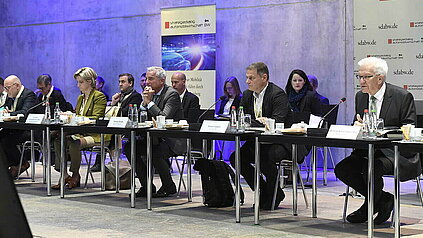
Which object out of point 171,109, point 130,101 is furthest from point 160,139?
point 130,101

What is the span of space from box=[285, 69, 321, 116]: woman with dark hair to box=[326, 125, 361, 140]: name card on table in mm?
2998

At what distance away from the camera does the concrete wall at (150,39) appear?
28.6ft

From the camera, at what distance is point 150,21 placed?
10734 mm

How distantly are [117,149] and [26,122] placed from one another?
884 millimetres

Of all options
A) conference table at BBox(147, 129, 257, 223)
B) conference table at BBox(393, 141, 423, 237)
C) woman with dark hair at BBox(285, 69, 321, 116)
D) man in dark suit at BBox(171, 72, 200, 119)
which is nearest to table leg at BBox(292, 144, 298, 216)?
conference table at BBox(147, 129, 257, 223)

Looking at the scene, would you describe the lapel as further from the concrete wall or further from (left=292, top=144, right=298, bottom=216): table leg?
the concrete wall

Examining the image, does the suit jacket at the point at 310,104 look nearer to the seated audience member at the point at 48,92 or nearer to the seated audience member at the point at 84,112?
the seated audience member at the point at 84,112

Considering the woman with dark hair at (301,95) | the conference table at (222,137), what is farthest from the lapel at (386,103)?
the woman with dark hair at (301,95)

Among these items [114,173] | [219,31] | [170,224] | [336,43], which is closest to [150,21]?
[219,31]

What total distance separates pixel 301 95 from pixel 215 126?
259 cm

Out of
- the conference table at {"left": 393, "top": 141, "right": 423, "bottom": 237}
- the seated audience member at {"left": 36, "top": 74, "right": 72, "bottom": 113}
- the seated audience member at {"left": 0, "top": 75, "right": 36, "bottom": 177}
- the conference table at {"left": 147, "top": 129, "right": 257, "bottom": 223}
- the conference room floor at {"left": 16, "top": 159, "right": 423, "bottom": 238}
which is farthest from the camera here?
the seated audience member at {"left": 36, "top": 74, "right": 72, "bottom": 113}

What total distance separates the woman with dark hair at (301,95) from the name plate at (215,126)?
244cm

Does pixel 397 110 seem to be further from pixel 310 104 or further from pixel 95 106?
pixel 95 106

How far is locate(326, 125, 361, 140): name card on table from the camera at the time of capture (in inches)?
164
